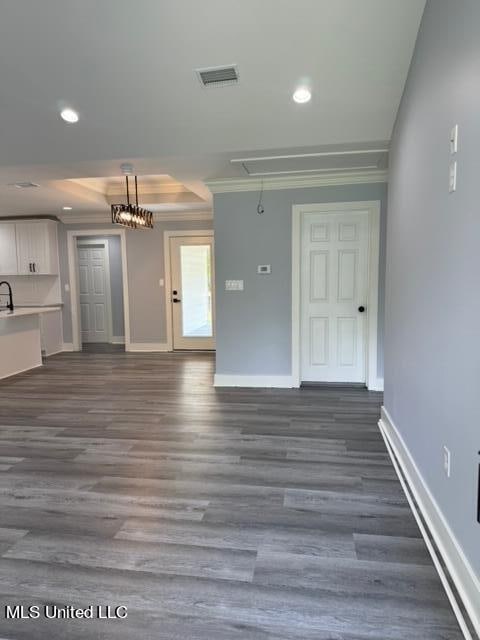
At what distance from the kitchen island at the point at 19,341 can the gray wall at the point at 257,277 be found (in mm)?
2845

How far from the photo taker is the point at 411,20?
236 cm

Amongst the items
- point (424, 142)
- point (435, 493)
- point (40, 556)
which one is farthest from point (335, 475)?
point (424, 142)

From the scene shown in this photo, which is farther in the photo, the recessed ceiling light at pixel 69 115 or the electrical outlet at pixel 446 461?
the recessed ceiling light at pixel 69 115

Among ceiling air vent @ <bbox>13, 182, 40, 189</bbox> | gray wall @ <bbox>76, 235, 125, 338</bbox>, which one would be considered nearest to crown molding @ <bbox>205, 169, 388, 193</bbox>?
ceiling air vent @ <bbox>13, 182, 40, 189</bbox>

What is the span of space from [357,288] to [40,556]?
12.6ft

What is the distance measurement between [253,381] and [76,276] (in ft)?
14.1

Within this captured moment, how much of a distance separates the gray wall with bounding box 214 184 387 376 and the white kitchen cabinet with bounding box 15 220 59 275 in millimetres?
3772

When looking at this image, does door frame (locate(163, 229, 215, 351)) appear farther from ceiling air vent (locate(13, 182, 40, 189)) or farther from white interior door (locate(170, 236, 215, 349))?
ceiling air vent (locate(13, 182, 40, 189))

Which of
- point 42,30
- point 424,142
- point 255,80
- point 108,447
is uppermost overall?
point 42,30

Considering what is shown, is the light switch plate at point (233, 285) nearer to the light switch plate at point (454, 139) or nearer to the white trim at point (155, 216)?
the white trim at point (155, 216)

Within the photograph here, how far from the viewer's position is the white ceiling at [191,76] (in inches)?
95.0

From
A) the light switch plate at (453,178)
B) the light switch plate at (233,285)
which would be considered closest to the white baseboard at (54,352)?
the light switch plate at (233,285)

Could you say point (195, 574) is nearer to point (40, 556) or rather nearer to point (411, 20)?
point (40, 556)

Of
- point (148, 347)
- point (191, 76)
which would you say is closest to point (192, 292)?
point (148, 347)
